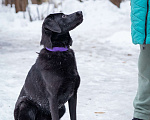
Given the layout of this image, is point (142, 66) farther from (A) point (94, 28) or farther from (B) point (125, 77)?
(A) point (94, 28)

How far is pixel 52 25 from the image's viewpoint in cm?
289

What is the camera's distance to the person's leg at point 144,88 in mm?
3008

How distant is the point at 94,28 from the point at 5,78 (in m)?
7.84

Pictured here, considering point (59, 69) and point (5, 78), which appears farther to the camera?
point (5, 78)

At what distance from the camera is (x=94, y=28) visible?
41.3 ft

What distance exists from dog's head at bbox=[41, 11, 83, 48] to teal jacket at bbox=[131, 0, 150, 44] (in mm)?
571

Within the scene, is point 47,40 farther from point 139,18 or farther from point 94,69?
point 94,69

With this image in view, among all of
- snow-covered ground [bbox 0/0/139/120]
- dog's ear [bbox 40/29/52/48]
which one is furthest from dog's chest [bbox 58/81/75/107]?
snow-covered ground [bbox 0/0/139/120]

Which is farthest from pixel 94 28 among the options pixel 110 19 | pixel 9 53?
pixel 9 53

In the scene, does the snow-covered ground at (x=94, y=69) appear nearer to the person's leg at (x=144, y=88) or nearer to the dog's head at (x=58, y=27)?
the person's leg at (x=144, y=88)

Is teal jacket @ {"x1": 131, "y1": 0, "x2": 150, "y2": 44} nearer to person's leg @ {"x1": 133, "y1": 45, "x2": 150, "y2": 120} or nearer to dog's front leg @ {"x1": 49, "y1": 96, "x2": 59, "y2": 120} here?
person's leg @ {"x1": 133, "y1": 45, "x2": 150, "y2": 120}

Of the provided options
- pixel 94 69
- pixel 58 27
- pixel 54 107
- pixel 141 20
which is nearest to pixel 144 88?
pixel 141 20

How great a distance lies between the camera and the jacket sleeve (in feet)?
9.07

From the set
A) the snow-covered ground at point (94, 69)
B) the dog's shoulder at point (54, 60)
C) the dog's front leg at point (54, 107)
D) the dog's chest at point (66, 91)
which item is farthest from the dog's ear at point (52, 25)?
the snow-covered ground at point (94, 69)
